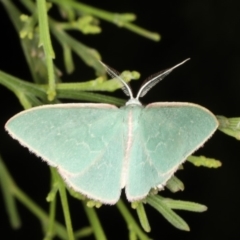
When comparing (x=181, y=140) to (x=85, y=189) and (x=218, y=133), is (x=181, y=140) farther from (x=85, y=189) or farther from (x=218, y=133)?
(x=218, y=133)

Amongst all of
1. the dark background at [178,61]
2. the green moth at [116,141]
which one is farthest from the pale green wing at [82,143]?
the dark background at [178,61]

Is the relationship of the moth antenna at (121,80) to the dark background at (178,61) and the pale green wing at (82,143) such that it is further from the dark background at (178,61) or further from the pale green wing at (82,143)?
the dark background at (178,61)

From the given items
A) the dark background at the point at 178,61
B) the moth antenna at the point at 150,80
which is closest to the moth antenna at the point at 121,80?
the moth antenna at the point at 150,80

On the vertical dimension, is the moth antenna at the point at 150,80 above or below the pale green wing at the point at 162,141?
above

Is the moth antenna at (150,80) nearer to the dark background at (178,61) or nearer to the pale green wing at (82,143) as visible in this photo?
the pale green wing at (82,143)

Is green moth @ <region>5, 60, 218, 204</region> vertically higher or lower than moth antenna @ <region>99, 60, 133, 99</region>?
lower

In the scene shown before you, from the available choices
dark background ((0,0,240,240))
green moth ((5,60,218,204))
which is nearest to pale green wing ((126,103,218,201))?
green moth ((5,60,218,204))

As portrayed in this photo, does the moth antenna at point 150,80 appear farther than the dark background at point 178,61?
No

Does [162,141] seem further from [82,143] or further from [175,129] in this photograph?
[82,143]

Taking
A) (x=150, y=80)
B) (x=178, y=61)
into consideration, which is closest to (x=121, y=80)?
(x=150, y=80)

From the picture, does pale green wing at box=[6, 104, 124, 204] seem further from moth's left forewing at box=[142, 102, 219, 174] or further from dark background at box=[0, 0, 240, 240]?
dark background at box=[0, 0, 240, 240]

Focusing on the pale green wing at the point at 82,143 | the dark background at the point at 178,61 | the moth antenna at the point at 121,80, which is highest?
the moth antenna at the point at 121,80
